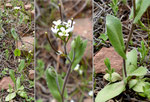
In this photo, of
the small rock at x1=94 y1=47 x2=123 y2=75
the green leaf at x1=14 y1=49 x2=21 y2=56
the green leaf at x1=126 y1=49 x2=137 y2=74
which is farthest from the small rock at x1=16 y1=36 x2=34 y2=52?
the green leaf at x1=126 y1=49 x2=137 y2=74

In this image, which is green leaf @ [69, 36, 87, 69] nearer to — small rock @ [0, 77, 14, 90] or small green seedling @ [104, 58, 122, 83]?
small green seedling @ [104, 58, 122, 83]

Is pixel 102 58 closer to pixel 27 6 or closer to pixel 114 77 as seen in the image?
pixel 114 77

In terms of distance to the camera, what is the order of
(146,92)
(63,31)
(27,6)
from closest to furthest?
(146,92), (63,31), (27,6)

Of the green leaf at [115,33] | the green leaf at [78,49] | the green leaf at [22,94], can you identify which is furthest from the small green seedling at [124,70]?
the green leaf at [22,94]

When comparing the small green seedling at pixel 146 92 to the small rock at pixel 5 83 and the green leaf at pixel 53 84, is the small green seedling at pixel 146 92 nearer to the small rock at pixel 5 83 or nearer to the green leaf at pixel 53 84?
the green leaf at pixel 53 84

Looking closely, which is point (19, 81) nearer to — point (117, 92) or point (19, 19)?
point (19, 19)

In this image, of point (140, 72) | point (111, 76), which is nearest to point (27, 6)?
point (111, 76)

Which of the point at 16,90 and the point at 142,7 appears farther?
the point at 16,90
